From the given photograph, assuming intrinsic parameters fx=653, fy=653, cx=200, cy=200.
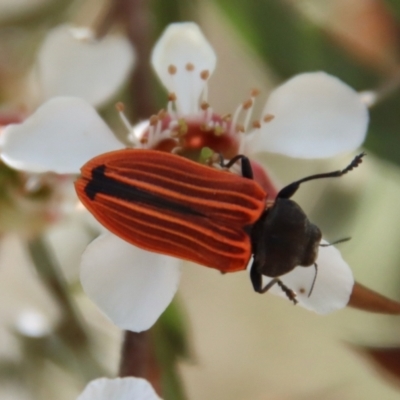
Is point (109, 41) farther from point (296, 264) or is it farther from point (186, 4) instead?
point (296, 264)

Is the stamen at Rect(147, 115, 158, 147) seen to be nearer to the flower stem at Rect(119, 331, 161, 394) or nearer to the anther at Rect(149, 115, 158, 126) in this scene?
the anther at Rect(149, 115, 158, 126)

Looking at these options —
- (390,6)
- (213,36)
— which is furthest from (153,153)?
(213,36)

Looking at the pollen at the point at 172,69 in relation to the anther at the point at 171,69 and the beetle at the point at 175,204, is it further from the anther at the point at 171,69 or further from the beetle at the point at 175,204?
the beetle at the point at 175,204

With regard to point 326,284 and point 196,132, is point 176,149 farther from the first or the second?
point 326,284

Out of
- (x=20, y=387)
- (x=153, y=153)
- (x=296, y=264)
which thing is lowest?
(x=20, y=387)

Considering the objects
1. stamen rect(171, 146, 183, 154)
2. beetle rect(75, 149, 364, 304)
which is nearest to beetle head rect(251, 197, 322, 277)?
beetle rect(75, 149, 364, 304)

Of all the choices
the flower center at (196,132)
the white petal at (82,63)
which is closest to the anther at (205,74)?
the flower center at (196,132)

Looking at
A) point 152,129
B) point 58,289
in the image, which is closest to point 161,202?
point 152,129
